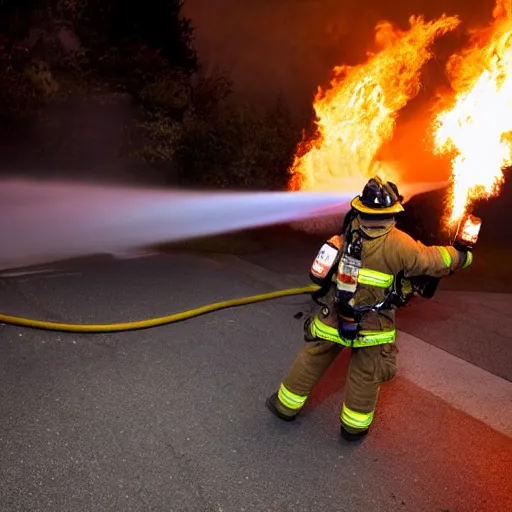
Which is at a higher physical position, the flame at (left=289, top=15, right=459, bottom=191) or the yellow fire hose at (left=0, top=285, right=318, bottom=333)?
the flame at (left=289, top=15, right=459, bottom=191)

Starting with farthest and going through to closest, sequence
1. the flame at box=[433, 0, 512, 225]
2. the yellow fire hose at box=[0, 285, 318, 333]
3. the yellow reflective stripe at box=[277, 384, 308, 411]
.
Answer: the flame at box=[433, 0, 512, 225] < the yellow fire hose at box=[0, 285, 318, 333] < the yellow reflective stripe at box=[277, 384, 308, 411]

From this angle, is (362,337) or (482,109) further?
(482,109)

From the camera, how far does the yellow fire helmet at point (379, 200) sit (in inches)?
127

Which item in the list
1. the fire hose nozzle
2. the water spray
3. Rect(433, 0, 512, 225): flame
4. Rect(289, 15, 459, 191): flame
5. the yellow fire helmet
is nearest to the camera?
the yellow fire helmet

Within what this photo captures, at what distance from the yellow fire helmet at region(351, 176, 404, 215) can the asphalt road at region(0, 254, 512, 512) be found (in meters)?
1.62

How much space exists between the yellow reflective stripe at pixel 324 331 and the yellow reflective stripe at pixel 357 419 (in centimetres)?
50

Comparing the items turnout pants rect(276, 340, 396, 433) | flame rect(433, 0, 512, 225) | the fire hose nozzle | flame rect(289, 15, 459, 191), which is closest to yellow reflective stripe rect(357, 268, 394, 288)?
turnout pants rect(276, 340, 396, 433)

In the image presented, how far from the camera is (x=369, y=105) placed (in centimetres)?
775

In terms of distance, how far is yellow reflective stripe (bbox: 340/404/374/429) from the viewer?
340 cm

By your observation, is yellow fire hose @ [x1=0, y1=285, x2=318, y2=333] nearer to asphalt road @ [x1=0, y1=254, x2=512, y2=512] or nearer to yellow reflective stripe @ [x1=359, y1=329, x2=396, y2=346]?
asphalt road @ [x1=0, y1=254, x2=512, y2=512]

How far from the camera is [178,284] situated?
6.23 m

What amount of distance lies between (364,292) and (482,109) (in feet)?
12.4

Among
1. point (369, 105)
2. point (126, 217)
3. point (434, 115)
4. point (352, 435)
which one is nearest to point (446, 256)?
point (352, 435)

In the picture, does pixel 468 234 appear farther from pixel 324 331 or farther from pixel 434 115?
pixel 434 115
